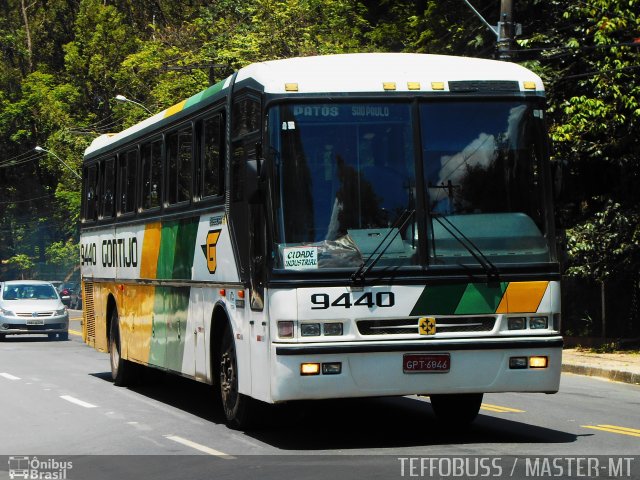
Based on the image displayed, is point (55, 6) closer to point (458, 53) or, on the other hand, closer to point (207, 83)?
point (207, 83)

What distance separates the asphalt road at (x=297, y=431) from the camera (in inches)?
419

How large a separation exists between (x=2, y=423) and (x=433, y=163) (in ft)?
18.2

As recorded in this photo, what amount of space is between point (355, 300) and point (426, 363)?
0.80 metres

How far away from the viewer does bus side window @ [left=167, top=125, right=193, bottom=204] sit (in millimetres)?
14565

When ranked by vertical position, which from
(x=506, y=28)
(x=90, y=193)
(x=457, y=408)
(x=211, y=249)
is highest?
(x=506, y=28)

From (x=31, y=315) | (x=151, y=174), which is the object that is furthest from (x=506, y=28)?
(x=31, y=315)

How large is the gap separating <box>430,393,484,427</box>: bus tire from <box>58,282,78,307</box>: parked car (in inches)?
1752

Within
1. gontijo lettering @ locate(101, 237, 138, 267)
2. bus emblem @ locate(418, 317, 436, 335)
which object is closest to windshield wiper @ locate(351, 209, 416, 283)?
bus emblem @ locate(418, 317, 436, 335)

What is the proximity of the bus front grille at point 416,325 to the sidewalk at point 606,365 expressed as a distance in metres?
8.64

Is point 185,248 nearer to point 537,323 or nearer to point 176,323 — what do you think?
point 176,323

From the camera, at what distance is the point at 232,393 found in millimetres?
12844

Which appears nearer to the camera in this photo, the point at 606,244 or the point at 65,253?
the point at 606,244

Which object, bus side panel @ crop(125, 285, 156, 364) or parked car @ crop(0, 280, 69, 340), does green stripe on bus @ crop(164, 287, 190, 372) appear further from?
parked car @ crop(0, 280, 69, 340)

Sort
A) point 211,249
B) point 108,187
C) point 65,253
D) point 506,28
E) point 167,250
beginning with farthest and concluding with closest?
point 65,253 < point 506,28 < point 108,187 < point 167,250 < point 211,249
